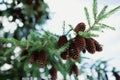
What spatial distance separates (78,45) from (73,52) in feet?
0.29

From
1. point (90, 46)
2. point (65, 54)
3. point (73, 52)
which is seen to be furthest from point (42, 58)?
point (90, 46)

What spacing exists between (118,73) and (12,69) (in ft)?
5.54

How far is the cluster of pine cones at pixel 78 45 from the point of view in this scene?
2.85 m

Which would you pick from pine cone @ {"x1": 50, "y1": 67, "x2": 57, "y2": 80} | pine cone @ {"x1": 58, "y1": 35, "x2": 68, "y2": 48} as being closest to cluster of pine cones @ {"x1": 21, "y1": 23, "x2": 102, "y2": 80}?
pine cone @ {"x1": 58, "y1": 35, "x2": 68, "y2": 48}

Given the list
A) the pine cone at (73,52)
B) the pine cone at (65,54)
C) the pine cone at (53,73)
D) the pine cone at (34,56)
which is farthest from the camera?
the pine cone at (53,73)

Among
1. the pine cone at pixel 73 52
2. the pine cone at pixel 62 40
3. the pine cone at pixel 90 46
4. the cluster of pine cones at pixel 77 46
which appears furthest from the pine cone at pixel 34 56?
the pine cone at pixel 90 46

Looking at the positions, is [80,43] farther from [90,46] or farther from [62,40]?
[62,40]

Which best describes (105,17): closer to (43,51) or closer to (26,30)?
(43,51)

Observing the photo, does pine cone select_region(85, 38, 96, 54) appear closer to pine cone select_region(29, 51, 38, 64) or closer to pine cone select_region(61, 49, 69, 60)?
pine cone select_region(61, 49, 69, 60)

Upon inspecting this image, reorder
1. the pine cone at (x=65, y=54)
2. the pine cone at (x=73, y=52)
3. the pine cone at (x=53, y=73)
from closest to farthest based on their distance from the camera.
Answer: the pine cone at (x=73, y=52)
the pine cone at (x=65, y=54)
the pine cone at (x=53, y=73)

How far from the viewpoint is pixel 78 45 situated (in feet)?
9.39

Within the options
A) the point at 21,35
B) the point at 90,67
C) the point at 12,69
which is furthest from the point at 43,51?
the point at 21,35

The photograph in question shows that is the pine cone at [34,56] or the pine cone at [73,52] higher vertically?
the pine cone at [34,56]

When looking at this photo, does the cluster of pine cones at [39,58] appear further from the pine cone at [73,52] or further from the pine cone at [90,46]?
the pine cone at [90,46]
